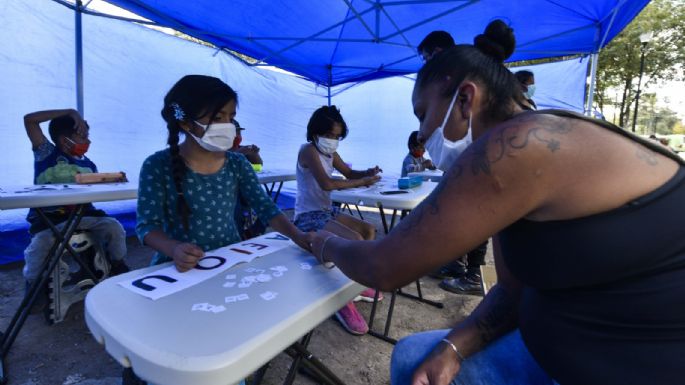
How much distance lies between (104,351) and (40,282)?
576 mm

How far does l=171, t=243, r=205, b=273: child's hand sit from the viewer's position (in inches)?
40.9

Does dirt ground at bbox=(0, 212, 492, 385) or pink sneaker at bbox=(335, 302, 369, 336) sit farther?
pink sneaker at bbox=(335, 302, 369, 336)

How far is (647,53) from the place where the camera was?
1388 centimetres

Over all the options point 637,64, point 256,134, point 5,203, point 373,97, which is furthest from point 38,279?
point 637,64

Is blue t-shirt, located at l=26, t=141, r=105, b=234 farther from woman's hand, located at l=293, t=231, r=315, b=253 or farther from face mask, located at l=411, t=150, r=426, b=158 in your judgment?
face mask, located at l=411, t=150, r=426, b=158

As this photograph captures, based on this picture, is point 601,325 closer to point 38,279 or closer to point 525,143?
point 525,143

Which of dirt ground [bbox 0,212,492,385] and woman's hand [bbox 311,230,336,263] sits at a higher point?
woman's hand [bbox 311,230,336,263]

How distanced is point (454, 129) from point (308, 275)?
557mm

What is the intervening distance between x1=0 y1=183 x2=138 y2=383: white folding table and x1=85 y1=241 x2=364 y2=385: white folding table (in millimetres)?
1247

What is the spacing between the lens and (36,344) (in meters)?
2.04

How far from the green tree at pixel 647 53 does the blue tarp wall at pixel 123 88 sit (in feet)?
36.3

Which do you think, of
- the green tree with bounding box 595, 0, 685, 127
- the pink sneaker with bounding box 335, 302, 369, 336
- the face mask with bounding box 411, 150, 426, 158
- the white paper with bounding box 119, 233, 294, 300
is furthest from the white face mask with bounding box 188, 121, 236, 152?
the green tree with bounding box 595, 0, 685, 127

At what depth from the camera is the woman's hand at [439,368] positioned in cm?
93

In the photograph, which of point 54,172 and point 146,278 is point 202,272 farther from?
point 54,172
